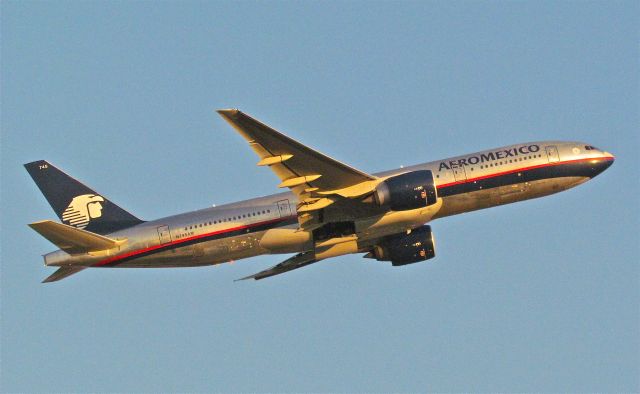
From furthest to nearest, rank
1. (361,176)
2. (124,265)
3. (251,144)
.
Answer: (124,265) < (361,176) < (251,144)

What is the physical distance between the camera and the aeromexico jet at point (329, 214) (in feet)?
189

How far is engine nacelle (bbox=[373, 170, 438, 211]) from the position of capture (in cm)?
5656

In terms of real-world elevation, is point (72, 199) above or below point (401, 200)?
above

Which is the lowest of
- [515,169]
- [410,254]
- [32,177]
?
[410,254]

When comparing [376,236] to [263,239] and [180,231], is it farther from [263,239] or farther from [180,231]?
[180,231]

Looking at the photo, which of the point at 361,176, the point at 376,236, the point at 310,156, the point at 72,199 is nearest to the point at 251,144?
the point at 310,156

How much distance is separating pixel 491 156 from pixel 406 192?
6.88 meters

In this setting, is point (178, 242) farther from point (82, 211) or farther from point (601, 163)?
point (601, 163)

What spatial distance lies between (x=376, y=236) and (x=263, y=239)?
647cm

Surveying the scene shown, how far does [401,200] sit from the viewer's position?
5656cm

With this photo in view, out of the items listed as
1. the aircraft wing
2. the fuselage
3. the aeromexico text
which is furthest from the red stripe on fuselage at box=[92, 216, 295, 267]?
the aeromexico text

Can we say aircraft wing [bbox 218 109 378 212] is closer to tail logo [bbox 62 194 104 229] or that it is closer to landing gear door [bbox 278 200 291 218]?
landing gear door [bbox 278 200 291 218]

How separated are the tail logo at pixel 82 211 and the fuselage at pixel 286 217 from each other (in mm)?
2320

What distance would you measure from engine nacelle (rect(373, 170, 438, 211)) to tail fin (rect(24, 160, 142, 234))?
1530cm
